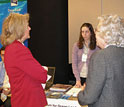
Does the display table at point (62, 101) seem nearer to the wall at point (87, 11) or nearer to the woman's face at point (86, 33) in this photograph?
the woman's face at point (86, 33)

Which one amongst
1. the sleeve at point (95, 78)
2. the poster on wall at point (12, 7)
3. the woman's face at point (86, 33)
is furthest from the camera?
the poster on wall at point (12, 7)

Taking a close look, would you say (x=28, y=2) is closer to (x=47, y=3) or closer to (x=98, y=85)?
(x=47, y=3)

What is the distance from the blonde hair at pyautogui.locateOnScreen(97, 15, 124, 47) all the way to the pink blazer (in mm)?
558

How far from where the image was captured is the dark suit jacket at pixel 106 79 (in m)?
1.16

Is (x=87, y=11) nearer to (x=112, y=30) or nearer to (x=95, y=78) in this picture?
(x=112, y=30)

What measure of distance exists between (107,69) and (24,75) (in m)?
0.68

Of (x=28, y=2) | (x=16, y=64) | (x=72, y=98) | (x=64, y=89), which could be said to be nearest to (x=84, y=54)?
(x=64, y=89)

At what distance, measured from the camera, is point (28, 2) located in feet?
12.6

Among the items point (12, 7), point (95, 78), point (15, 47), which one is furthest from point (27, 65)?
point (12, 7)

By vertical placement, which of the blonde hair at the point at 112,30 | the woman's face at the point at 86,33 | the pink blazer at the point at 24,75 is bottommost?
the pink blazer at the point at 24,75

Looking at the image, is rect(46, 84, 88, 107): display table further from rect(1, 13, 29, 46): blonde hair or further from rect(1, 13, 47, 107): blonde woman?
rect(1, 13, 29, 46): blonde hair

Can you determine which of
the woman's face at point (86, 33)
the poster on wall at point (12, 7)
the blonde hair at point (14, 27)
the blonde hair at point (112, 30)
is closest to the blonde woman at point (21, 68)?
the blonde hair at point (14, 27)

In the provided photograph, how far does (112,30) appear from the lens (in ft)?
4.02

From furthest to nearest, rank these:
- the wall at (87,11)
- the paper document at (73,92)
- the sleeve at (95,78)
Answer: the wall at (87,11) → the paper document at (73,92) → the sleeve at (95,78)
